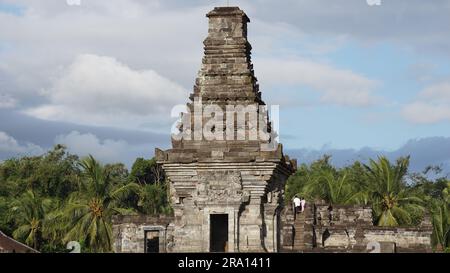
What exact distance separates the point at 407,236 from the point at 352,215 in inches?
159

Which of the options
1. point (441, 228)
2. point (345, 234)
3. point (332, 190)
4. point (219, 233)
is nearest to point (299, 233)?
point (345, 234)

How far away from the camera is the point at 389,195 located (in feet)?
180

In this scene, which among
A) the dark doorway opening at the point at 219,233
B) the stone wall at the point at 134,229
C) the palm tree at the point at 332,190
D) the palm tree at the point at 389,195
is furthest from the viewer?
the palm tree at the point at 332,190

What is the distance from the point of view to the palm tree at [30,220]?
5578 centimetres

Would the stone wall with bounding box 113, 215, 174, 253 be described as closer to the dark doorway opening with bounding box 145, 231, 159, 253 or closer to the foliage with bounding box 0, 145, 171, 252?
the dark doorway opening with bounding box 145, 231, 159, 253

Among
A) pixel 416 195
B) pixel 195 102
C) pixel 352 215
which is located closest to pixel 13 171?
pixel 416 195

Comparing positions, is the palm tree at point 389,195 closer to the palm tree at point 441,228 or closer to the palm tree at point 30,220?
the palm tree at point 441,228

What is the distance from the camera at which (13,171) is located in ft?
245

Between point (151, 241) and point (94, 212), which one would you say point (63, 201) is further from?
point (151, 241)

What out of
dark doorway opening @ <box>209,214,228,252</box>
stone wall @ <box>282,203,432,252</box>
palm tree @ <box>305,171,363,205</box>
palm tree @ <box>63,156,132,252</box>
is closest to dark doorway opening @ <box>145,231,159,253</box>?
stone wall @ <box>282,203,432,252</box>

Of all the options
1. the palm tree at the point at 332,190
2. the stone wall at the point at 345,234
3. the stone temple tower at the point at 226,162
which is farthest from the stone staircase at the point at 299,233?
the palm tree at the point at 332,190

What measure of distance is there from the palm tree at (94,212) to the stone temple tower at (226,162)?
21230mm

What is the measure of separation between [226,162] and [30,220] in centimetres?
2858

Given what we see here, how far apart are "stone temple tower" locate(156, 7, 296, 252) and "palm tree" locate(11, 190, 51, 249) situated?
26.1 metres
